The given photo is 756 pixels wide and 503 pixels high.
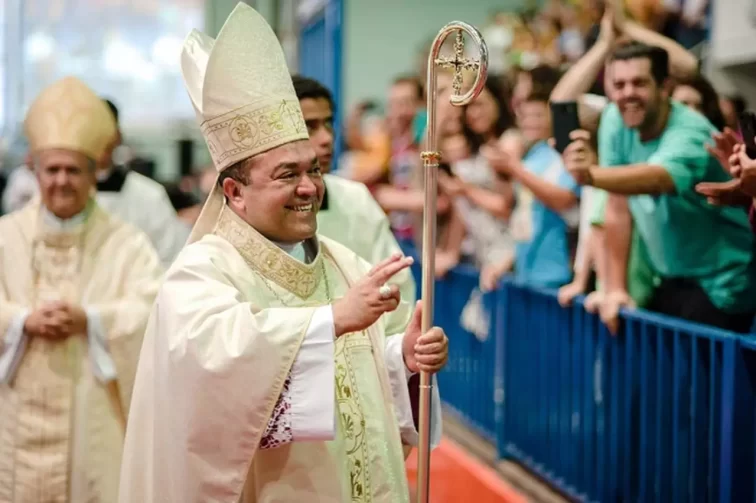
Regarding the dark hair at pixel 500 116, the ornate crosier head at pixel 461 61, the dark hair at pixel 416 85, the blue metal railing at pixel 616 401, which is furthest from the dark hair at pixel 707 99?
the dark hair at pixel 416 85

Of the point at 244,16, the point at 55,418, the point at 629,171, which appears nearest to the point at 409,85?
the point at 629,171

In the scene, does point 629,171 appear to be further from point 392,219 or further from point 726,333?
point 392,219

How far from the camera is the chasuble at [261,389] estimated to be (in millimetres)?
2760

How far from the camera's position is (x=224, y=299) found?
2.80 meters

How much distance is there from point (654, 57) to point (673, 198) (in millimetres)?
604

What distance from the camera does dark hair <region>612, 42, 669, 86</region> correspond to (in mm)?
4633

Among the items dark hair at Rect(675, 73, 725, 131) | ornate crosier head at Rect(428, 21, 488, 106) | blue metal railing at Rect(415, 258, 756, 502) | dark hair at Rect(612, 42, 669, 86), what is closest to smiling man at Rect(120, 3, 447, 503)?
ornate crosier head at Rect(428, 21, 488, 106)

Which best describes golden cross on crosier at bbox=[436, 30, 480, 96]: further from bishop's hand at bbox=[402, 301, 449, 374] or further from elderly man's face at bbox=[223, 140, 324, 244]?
bishop's hand at bbox=[402, 301, 449, 374]

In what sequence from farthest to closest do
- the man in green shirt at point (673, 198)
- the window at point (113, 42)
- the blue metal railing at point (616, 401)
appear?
the window at point (113, 42) → the man in green shirt at point (673, 198) → the blue metal railing at point (616, 401)

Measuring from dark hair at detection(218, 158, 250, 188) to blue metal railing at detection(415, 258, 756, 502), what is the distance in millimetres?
1911

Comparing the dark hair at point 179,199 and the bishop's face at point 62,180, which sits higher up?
the bishop's face at point 62,180

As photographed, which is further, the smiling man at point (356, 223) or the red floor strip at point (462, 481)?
the red floor strip at point (462, 481)

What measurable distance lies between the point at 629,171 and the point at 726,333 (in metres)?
0.87

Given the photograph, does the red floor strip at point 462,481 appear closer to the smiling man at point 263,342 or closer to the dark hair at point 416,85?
the smiling man at point 263,342
